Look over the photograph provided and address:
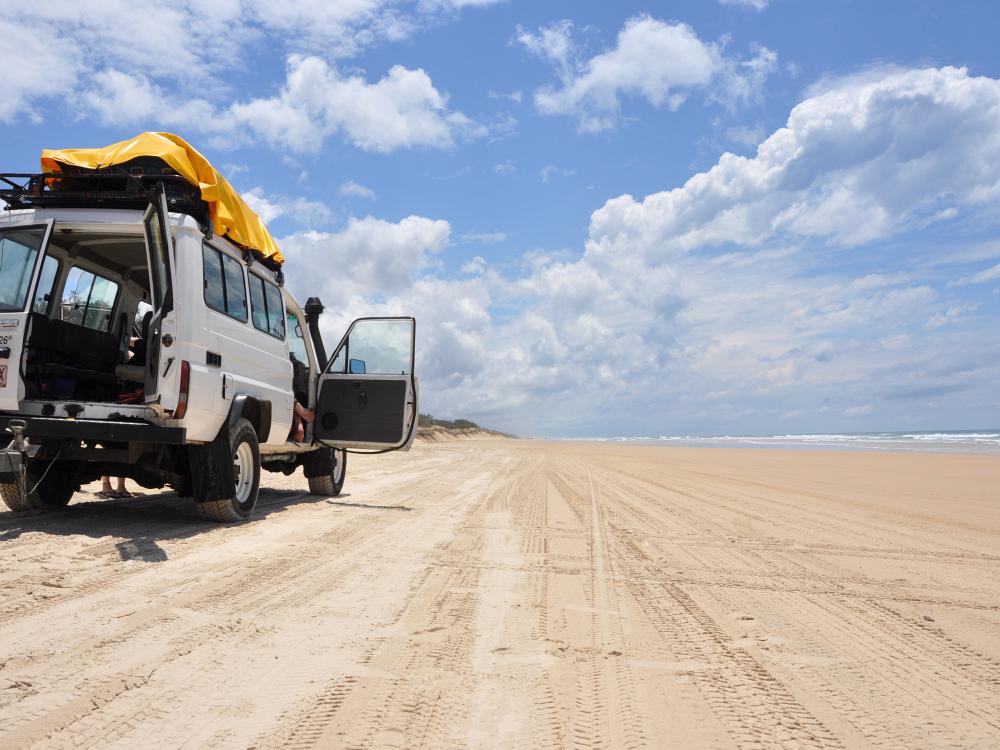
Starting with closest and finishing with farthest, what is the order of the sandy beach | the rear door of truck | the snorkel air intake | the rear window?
the sandy beach < the rear door of truck < the rear window < the snorkel air intake

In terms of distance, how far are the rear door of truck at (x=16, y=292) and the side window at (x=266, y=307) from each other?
5.83 ft

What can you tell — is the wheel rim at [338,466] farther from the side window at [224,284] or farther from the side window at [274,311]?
the side window at [224,284]

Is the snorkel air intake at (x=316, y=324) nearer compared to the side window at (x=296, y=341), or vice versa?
the side window at (x=296, y=341)

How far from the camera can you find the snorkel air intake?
27.8ft

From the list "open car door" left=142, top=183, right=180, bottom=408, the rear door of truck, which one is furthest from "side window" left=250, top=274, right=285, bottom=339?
the rear door of truck

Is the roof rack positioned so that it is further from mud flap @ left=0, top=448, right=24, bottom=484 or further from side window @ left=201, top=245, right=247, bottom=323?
mud flap @ left=0, top=448, right=24, bottom=484

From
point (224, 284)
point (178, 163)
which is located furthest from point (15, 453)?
point (178, 163)

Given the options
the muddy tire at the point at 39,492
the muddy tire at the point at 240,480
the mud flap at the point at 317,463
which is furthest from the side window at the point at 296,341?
the muddy tire at the point at 39,492

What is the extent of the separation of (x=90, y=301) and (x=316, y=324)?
2.64 m

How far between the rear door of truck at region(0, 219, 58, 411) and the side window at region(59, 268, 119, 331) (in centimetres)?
73

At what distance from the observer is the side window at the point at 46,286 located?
572 cm

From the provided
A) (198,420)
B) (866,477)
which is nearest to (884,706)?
(198,420)

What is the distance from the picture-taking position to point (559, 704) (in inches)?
92.4

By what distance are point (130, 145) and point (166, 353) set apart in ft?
6.24
